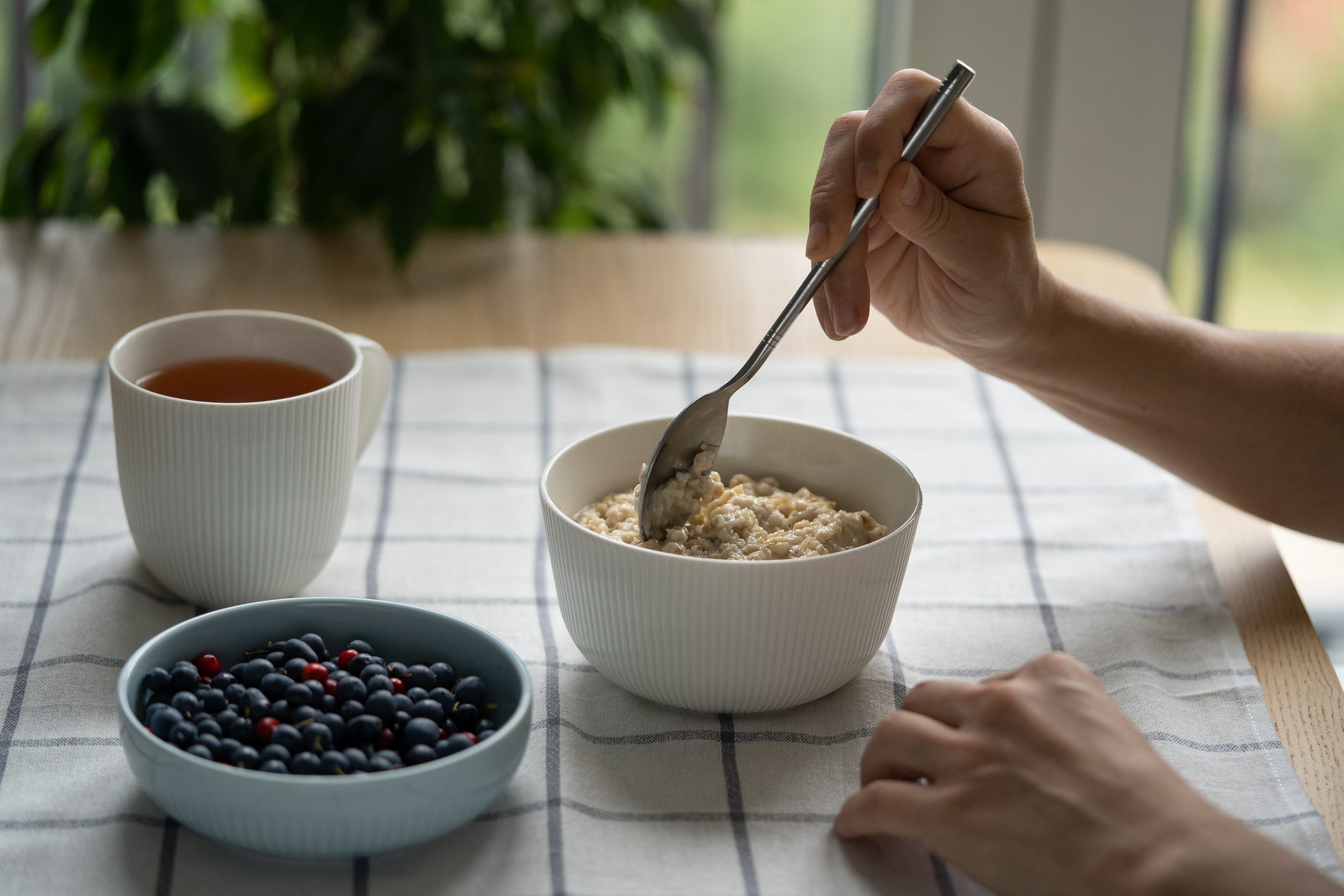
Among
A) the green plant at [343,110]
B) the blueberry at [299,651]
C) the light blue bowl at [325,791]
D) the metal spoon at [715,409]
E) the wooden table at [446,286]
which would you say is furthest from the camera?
the green plant at [343,110]

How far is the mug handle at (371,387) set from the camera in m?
0.91

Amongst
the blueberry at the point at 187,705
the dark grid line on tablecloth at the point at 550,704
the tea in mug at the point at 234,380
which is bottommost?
the dark grid line on tablecloth at the point at 550,704

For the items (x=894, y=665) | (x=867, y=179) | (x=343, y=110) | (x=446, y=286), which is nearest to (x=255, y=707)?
(x=894, y=665)

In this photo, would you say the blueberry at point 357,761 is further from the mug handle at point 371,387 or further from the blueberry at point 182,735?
the mug handle at point 371,387

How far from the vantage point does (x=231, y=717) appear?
0.64 meters

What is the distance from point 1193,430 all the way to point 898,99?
355mm

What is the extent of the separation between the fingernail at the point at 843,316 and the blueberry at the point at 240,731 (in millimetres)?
483

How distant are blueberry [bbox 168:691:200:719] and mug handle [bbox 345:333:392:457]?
28 cm

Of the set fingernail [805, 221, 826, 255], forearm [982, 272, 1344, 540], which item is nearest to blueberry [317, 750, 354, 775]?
fingernail [805, 221, 826, 255]

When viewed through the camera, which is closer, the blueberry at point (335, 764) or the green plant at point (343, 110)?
the blueberry at point (335, 764)

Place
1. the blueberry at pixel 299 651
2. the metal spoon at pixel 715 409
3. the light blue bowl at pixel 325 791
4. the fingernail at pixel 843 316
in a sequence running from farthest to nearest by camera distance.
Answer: the fingernail at pixel 843 316 < the metal spoon at pixel 715 409 < the blueberry at pixel 299 651 < the light blue bowl at pixel 325 791

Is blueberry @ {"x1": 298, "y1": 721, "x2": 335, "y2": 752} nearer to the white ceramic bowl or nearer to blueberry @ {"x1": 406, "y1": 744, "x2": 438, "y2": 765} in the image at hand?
blueberry @ {"x1": 406, "y1": 744, "x2": 438, "y2": 765}

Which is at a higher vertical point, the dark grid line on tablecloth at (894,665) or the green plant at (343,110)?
the green plant at (343,110)

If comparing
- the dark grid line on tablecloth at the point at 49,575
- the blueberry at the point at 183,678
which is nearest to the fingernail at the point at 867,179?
the blueberry at the point at 183,678
